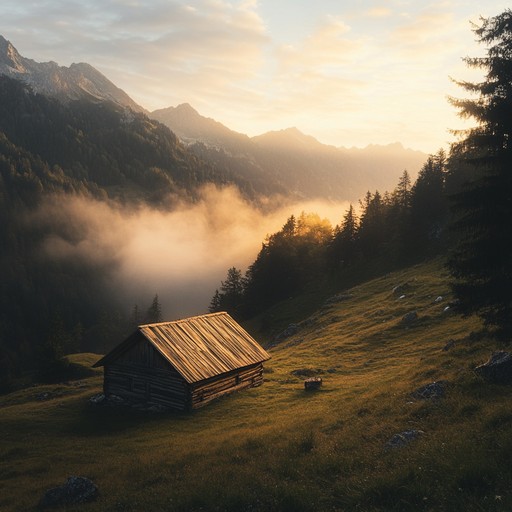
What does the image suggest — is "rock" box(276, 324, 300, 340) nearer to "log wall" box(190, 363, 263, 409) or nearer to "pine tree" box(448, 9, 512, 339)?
"log wall" box(190, 363, 263, 409)

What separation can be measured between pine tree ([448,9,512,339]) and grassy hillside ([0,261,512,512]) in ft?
14.8

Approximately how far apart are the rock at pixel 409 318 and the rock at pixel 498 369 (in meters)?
28.3

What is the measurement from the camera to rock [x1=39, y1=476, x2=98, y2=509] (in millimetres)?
16781

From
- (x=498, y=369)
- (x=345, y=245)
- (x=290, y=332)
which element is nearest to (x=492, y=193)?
(x=498, y=369)

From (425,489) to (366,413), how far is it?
1218 centimetres

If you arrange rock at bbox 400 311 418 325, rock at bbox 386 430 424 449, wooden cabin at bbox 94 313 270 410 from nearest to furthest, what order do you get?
rock at bbox 386 430 424 449 → wooden cabin at bbox 94 313 270 410 → rock at bbox 400 311 418 325

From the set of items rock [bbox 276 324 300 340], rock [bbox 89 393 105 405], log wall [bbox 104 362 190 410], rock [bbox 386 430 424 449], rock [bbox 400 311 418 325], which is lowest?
rock [bbox 276 324 300 340]

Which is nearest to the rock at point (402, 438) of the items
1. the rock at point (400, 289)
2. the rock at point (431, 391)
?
the rock at point (431, 391)

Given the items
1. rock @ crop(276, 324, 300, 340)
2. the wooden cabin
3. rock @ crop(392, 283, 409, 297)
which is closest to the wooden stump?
the wooden cabin

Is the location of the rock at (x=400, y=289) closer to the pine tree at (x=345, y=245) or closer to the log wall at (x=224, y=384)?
the log wall at (x=224, y=384)

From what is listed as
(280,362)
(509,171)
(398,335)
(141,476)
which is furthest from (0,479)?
(398,335)

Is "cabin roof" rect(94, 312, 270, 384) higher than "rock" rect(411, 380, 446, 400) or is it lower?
lower

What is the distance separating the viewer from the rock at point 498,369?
2021cm

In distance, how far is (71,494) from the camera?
1705 cm
